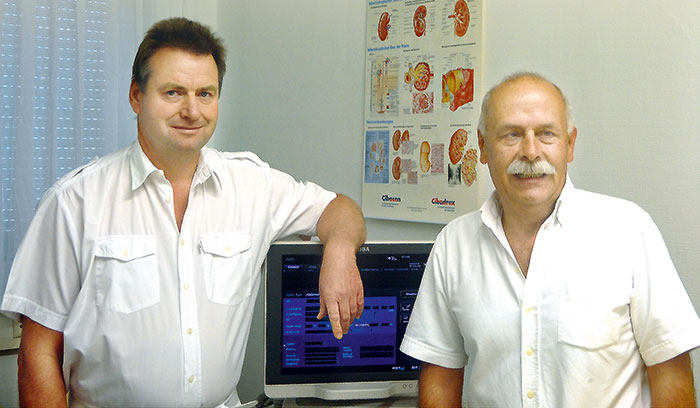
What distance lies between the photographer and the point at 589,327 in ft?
5.11

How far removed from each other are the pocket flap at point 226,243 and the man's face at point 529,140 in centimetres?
69

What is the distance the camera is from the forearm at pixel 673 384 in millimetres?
1521

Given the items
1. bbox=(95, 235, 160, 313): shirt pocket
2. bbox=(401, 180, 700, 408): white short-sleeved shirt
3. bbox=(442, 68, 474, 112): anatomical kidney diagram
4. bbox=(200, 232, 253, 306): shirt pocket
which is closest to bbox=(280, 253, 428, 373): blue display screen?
bbox=(200, 232, 253, 306): shirt pocket

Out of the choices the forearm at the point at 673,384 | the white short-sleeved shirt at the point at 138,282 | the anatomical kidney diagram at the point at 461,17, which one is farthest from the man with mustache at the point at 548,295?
the anatomical kidney diagram at the point at 461,17

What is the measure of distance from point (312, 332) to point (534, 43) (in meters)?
1.12

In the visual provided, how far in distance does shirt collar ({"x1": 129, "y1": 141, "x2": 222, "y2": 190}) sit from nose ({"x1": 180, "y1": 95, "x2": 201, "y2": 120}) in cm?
16

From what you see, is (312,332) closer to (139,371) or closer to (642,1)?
(139,371)

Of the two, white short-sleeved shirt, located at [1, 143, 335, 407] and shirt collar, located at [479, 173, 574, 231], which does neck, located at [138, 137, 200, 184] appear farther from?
shirt collar, located at [479, 173, 574, 231]

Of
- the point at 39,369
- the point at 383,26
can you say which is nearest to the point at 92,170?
the point at 39,369

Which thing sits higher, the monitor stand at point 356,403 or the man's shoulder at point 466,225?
the man's shoulder at point 466,225

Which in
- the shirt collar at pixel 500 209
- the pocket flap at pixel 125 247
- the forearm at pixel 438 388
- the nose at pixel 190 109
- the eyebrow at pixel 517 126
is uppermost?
the nose at pixel 190 109

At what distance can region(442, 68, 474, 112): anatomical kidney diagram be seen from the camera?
2.39 m

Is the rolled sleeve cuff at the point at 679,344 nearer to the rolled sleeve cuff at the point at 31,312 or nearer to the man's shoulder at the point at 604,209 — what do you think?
the man's shoulder at the point at 604,209

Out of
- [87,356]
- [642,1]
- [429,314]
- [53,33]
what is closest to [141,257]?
[87,356]
